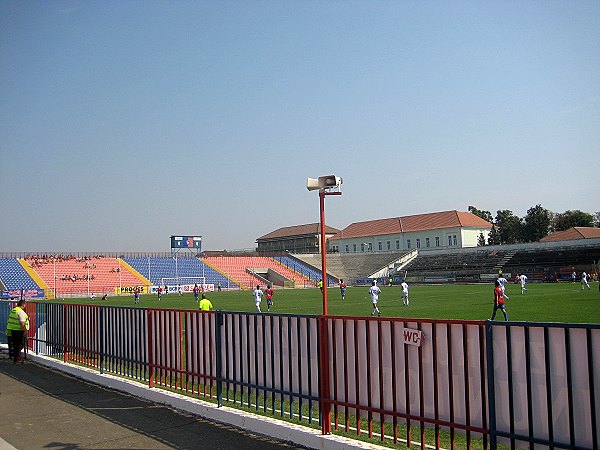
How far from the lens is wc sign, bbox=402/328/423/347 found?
5807 mm

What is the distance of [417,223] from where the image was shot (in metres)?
103

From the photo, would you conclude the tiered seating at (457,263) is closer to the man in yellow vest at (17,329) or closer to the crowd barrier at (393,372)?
the man in yellow vest at (17,329)

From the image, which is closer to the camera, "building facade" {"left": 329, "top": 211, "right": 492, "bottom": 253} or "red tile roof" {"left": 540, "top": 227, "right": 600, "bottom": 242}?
"red tile roof" {"left": 540, "top": 227, "right": 600, "bottom": 242}

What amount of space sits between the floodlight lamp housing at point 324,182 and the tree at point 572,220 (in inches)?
3984

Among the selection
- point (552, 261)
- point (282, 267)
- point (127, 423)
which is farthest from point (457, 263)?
point (127, 423)

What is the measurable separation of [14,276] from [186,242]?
1220 inches

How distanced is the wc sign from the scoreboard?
87123mm

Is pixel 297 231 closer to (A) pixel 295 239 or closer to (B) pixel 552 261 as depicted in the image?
(A) pixel 295 239

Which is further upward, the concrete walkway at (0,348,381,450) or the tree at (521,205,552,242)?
the tree at (521,205,552,242)

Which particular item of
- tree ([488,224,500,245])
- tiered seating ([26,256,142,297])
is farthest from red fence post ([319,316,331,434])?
tree ([488,224,500,245])

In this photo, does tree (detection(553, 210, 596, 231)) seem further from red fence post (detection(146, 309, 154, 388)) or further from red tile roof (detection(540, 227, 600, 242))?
red fence post (detection(146, 309, 154, 388))

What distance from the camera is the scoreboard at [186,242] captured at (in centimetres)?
9100

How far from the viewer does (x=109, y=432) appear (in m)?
7.43

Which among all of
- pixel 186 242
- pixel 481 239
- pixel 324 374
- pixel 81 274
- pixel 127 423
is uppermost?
pixel 186 242
